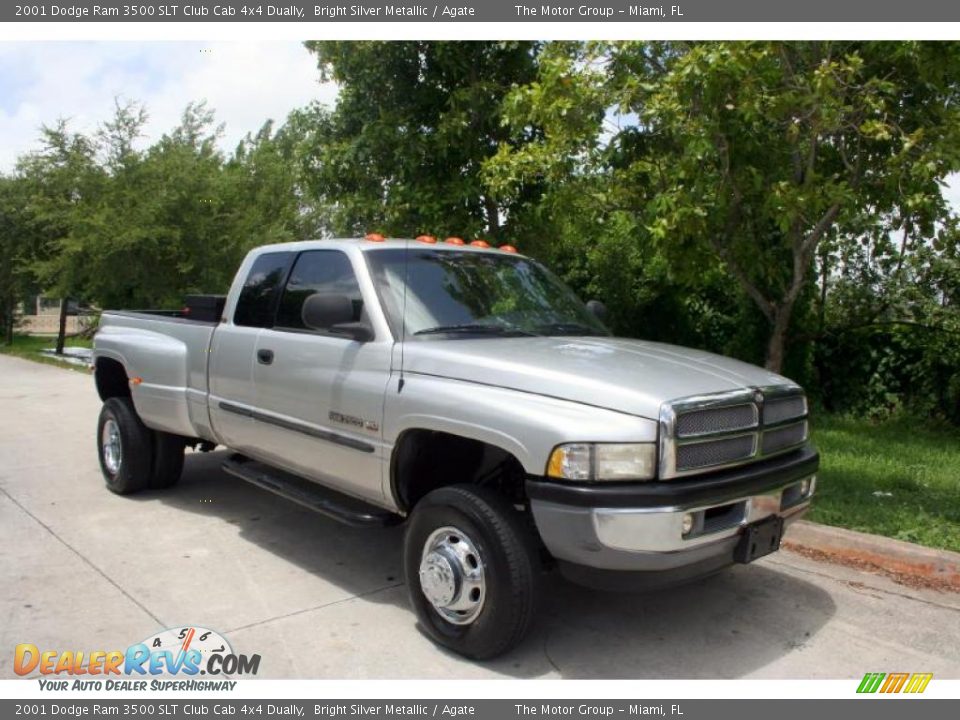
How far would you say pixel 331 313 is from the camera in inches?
164

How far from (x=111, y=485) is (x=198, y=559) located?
2.05 metres

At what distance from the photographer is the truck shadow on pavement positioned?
12.2 feet

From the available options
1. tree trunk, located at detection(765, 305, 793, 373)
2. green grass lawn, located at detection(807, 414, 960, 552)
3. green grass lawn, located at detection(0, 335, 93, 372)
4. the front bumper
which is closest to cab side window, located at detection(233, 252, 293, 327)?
the front bumper

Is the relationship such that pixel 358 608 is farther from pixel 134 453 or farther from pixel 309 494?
pixel 134 453

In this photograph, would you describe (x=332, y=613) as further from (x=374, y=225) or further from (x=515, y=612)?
(x=374, y=225)

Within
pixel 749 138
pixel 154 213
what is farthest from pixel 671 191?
pixel 154 213

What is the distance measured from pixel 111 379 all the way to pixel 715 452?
548 centimetres

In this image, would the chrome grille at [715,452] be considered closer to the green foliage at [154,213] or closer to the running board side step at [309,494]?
the running board side step at [309,494]

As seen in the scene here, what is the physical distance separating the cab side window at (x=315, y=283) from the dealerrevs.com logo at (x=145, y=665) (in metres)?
1.84

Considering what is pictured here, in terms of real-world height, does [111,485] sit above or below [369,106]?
below

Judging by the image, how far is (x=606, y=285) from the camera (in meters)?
11.2

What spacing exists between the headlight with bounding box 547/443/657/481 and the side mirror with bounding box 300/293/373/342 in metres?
1.45

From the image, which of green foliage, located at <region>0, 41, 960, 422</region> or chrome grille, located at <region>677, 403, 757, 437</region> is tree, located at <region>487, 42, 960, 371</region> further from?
chrome grille, located at <region>677, 403, 757, 437</region>

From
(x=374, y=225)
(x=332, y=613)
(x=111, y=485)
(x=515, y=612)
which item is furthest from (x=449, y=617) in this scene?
(x=374, y=225)
